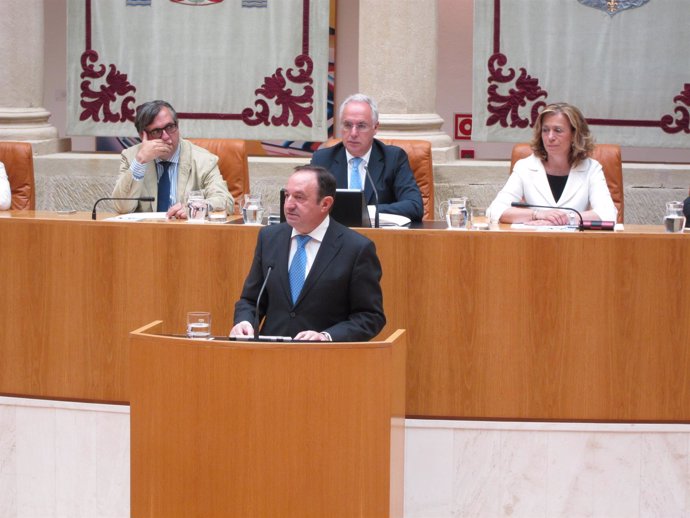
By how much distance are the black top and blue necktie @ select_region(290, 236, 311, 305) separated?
5.06 ft

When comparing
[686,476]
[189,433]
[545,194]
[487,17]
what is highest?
[487,17]

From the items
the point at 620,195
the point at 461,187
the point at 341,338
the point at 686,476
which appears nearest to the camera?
the point at 341,338

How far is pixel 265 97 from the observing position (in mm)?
7312

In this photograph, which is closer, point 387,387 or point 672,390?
point 387,387

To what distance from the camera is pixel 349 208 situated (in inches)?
175

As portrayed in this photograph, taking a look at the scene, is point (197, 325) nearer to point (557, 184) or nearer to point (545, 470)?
point (545, 470)

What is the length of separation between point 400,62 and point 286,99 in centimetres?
82

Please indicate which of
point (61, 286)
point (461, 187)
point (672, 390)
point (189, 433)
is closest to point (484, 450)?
point (672, 390)

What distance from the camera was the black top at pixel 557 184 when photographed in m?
5.17

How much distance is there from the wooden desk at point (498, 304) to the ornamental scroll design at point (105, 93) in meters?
3.01

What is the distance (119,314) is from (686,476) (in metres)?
2.13

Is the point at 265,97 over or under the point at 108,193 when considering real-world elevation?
over

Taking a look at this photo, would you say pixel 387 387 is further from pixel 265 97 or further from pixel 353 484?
pixel 265 97

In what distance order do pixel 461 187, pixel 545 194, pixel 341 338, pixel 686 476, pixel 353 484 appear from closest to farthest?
pixel 353 484 → pixel 341 338 → pixel 686 476 → pixel 545 194 → pixel 461 187
